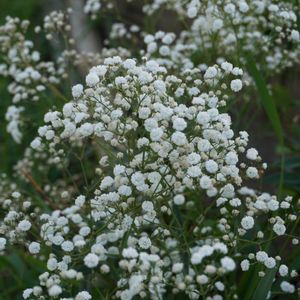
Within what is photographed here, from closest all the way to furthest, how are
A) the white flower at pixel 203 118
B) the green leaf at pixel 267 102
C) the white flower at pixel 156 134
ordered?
the white flower at pixel 156 134 < the white flower at pixel 203 118 < the green leaf at pixel 267 102

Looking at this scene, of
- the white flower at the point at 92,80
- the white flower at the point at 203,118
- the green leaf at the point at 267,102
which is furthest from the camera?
the green leaf at the point at 267,102

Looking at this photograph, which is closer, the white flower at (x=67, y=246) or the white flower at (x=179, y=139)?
the white flower at (x=179, y=139)

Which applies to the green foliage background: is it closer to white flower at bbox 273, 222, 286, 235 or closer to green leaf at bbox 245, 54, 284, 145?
green leaf at bbox 245, 54, 284, 145

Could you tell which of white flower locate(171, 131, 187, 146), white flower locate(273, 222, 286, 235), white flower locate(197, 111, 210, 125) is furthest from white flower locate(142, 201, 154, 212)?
white flower locate(273, 222, 286, 235)

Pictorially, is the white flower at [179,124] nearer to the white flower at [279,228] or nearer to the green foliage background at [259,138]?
the white flower at [279,228]

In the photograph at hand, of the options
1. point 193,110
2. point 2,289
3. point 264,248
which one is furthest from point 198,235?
point 2,289

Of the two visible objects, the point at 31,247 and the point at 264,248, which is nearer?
the point at 31,247

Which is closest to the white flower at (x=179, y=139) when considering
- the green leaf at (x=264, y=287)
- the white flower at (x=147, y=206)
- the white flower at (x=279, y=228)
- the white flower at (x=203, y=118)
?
the white flower at (x=203, y=118)

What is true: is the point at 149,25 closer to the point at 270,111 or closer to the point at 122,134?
the point at 270,111

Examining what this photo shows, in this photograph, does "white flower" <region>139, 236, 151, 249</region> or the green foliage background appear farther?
the green foliage background
